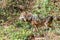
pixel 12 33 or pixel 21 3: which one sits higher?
pixel 21 3

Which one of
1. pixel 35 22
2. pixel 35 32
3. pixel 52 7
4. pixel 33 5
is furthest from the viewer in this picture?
pixel 33 5

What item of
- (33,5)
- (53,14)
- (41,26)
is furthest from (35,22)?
(33,5)

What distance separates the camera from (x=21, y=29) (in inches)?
226

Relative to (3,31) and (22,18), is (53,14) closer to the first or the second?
(22,18)

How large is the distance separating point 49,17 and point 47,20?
138 mm

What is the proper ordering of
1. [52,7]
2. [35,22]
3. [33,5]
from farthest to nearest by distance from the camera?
[33,5], [52,7], [35,22]

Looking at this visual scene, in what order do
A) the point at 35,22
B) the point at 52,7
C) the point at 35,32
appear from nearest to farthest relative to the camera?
the point at 35,32 → the point at 35,22 → the point at 52,7

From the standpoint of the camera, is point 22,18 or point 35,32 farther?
point 22,18

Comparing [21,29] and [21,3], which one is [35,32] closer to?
[21,29]

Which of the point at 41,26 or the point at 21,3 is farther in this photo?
the point at 21,3

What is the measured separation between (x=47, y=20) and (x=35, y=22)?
1.10ft

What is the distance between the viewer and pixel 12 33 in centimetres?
561

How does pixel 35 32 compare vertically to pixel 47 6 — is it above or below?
below

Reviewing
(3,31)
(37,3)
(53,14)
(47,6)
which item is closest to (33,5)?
(37,3)
